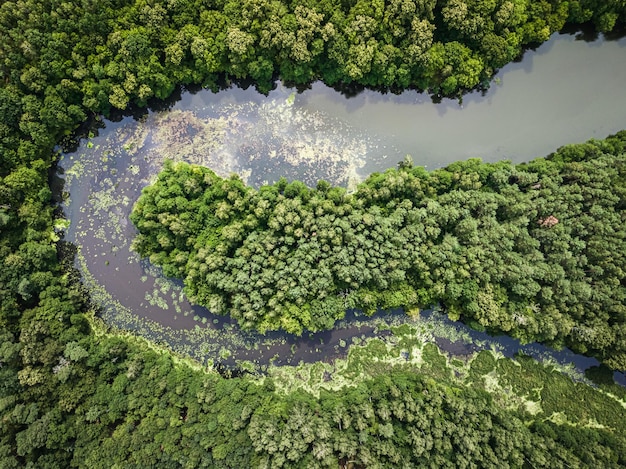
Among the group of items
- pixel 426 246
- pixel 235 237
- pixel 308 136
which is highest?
pixel 308 136

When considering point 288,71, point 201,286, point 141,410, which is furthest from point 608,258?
point 141,410

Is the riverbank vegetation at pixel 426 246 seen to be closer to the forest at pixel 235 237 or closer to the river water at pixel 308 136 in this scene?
the forest at pixel 235 237

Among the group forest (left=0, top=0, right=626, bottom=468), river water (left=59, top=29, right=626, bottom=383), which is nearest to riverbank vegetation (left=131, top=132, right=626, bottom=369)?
forest (left=0, top=0, right=626, bottom=468)

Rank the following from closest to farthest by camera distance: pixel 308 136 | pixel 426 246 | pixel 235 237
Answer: pixel 426 246, pixel 235 237, pixel 308 136

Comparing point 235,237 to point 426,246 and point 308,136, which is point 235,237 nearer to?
point 308,136

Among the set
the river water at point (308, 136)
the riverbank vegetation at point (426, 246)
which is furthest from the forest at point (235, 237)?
the river water at point (308, 136)

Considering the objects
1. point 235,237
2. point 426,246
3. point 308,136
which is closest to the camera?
point 426,246

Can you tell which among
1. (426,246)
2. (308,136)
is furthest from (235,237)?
(426,246)
